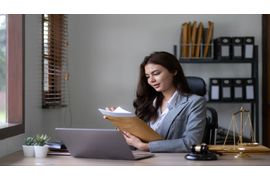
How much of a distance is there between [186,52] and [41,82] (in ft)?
6.12

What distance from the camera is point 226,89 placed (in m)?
4.74

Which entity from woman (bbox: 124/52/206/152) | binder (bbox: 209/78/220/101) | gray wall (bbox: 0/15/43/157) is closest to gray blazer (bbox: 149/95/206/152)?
woman (bbox: 124/52/206/152)

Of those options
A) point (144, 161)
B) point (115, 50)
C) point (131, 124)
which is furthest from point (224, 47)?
point (144, 161)

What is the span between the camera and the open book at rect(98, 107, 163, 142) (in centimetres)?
245

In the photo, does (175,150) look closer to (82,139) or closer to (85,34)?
(82,139)

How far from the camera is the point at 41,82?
3.31 m

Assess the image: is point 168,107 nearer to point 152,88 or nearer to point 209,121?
point 152,88

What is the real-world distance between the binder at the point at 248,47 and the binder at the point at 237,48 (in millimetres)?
39

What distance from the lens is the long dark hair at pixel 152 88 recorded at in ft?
9.59

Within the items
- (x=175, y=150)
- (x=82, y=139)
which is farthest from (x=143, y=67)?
(x=82, y=139)

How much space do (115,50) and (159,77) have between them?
2.07 metres

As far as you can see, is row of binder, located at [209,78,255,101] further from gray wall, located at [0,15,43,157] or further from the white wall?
gray wall, located at [0,15,43,157]

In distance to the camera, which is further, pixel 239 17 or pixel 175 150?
pixel 239 17
